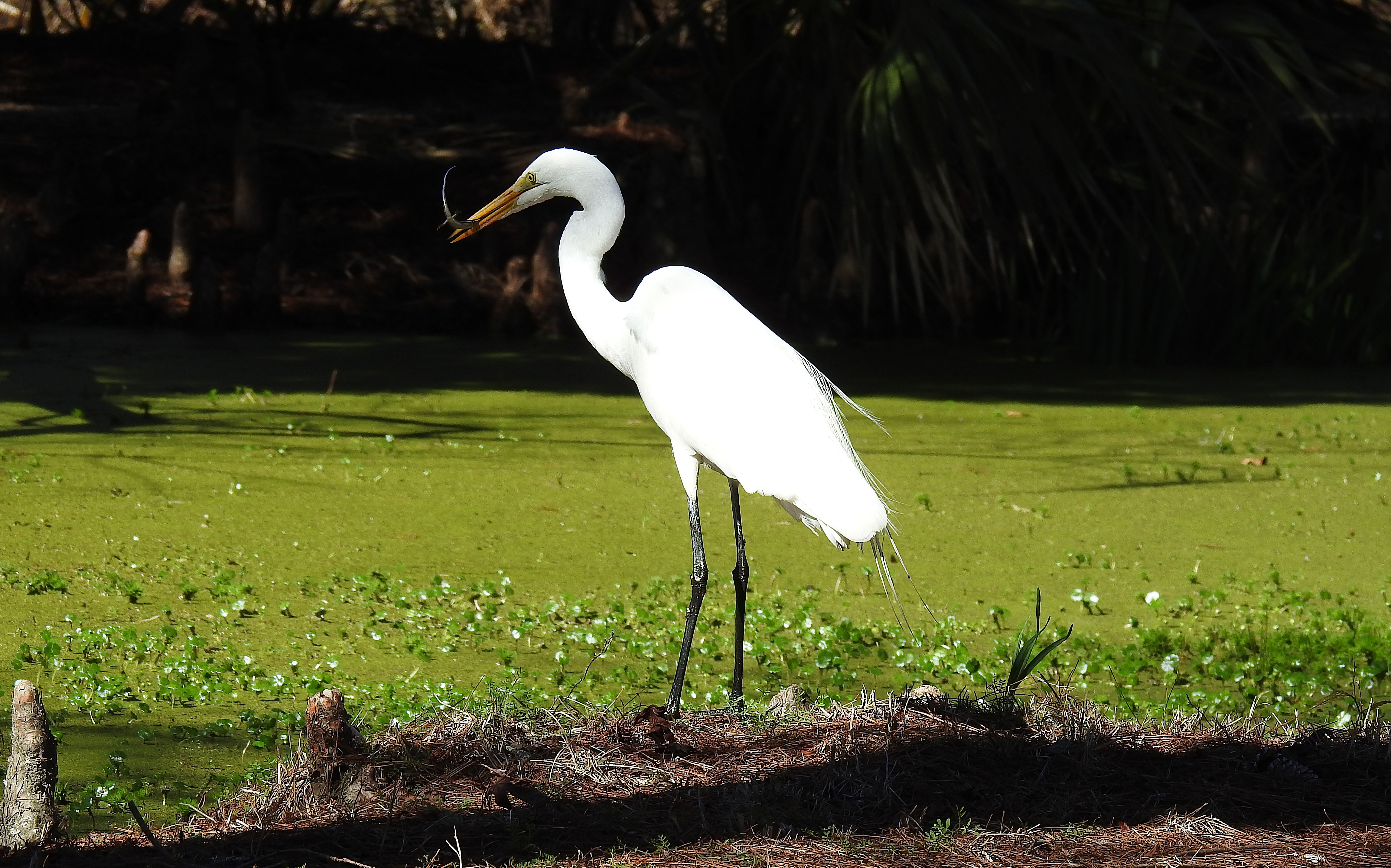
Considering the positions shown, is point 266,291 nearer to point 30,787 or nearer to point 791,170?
point 791,170

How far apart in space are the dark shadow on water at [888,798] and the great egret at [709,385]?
0.42 meters

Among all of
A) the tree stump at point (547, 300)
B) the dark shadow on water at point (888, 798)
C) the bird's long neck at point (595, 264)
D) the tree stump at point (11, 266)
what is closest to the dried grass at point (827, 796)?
the dark shadow on water at point (888, 798)

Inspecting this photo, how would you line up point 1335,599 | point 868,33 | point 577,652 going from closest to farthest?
point 577,652
point 1335,599
point 868,33

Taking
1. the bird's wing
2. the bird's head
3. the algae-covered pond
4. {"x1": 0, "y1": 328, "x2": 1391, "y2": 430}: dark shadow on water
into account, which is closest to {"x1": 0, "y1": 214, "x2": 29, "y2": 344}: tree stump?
{"x1": 0, "y1": 328, "x2": 1391, "y2": 430}: dark shadow on water

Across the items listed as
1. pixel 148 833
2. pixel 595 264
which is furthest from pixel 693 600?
pixel 148 833

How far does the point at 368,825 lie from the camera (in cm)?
225

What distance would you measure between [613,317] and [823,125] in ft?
18.3

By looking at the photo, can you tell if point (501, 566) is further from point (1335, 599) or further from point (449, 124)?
point (449, 124)

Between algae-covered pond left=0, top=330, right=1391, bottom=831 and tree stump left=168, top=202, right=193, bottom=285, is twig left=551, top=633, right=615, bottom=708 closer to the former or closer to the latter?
algae-covered pond left=0, top=330, right=1391, bottom=831

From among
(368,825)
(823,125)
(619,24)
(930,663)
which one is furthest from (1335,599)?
(619,24)

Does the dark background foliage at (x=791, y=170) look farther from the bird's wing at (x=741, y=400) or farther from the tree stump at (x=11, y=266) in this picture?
the bird's wing at (x=741, y=400)

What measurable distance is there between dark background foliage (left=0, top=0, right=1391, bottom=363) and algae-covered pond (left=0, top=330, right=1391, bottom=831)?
1.27 m

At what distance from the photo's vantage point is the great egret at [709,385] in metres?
2.97

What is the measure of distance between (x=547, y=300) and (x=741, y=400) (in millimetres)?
6272
